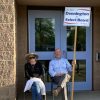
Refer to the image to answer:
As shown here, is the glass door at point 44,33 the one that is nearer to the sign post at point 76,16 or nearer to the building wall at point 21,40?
the building wall at point 21,40

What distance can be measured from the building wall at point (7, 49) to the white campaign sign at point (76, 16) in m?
1.28

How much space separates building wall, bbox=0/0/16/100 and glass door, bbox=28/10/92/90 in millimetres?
2299

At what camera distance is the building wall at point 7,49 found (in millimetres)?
8594

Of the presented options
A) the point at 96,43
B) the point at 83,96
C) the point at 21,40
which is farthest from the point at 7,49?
the point at 96,43

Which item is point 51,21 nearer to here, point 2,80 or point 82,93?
point 82,93

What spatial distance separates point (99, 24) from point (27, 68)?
10.1 feet

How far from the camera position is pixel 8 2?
8.64 meters

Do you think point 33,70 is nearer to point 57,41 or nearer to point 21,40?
point 21,40

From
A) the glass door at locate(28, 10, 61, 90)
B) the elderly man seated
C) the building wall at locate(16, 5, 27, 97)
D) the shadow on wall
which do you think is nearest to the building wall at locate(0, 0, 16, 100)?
the shadow on wall

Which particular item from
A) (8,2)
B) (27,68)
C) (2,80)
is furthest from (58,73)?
(8,2)

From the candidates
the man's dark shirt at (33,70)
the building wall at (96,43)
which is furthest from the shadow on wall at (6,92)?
the building wall at (96,43)

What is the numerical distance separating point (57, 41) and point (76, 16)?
95.9 inches

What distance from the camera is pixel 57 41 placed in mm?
11039

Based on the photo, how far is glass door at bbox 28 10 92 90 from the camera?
10930mm
